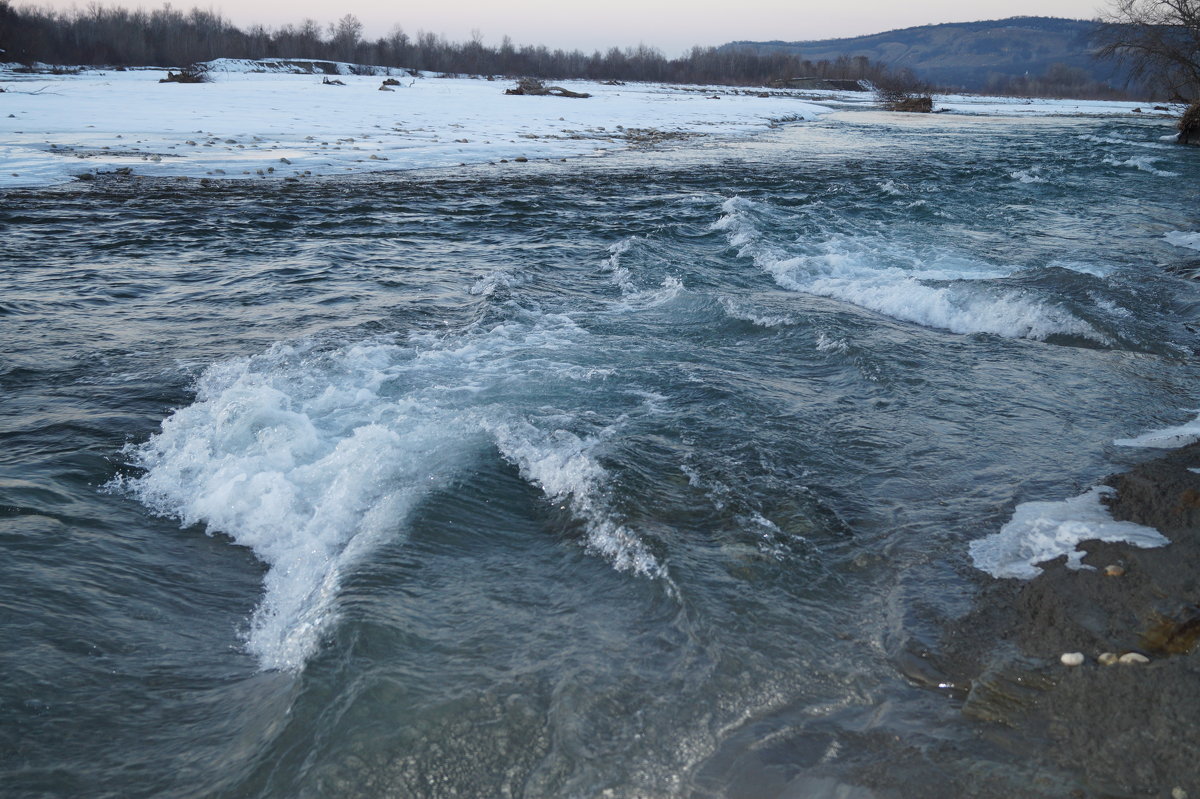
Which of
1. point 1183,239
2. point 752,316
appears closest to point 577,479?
point 752,316

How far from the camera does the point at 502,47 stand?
126 metres

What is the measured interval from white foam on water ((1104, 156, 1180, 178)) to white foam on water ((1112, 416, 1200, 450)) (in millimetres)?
19018

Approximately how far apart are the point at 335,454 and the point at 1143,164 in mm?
24594

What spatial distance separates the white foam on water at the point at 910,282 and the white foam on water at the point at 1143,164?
1348cm

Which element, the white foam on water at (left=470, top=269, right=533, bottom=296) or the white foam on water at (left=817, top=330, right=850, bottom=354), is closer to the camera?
the white foam on water at (left=817, top=330, right=850, bottom=354)

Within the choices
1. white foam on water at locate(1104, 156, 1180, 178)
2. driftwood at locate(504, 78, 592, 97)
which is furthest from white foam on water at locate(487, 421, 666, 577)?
driftwood at locate(504, 78, 592, 97)

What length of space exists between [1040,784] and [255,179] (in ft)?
56.1

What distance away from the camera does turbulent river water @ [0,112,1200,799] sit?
102 inches

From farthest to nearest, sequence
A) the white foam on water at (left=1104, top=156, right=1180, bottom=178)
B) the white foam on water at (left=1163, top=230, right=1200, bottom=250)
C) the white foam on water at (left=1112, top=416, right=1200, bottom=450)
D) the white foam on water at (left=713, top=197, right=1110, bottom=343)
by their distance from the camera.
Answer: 1. the white foam on water at (left=1104, top=156, right=1180, bottom=178)
2. the white foam on water at (left=1163, top=230, right=1200, bottom=250)
3. the white foam on water at (left=713, top=197, right=1110, bottom=343)
4. the white foam on water at (left=1112, top=416, right=1200, bottom=450)

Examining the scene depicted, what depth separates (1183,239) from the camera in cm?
1175

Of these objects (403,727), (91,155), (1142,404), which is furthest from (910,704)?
(91,155)

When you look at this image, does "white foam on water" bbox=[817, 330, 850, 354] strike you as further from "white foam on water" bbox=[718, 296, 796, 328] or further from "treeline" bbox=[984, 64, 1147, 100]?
"treeline" bbox=[984, 64, 1147, 100]

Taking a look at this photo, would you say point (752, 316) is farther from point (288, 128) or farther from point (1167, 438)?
point (288, 128)

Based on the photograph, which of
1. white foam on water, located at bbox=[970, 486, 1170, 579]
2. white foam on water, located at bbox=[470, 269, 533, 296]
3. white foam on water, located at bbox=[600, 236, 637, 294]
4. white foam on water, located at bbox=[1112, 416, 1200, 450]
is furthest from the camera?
white foam on water, located at bbox=[600, 236, 637, 294]
